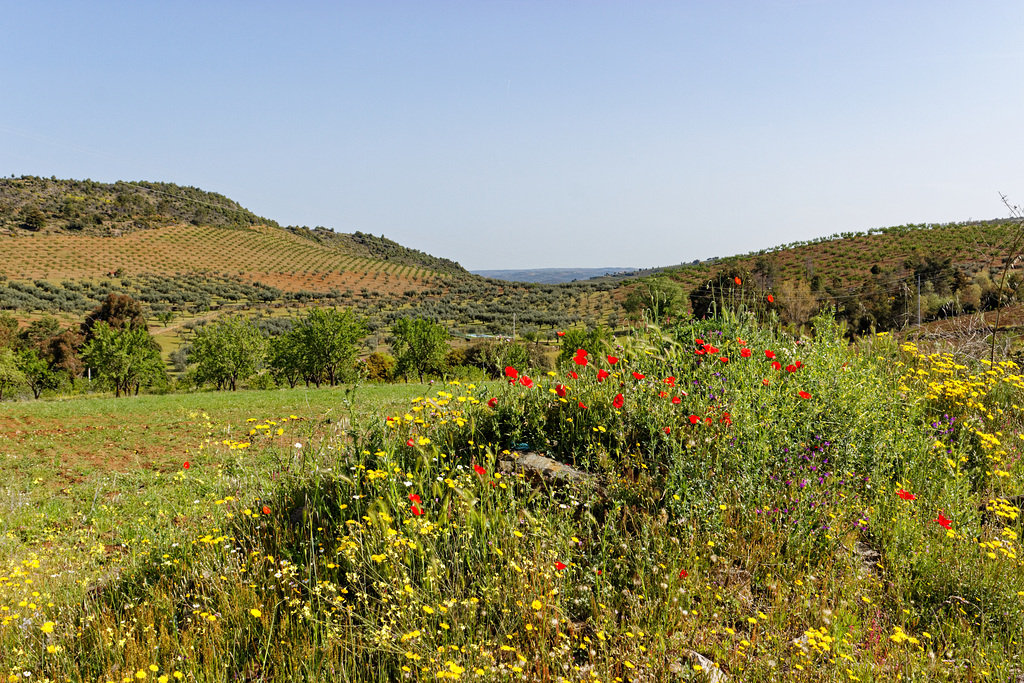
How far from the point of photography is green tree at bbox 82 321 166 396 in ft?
95.6

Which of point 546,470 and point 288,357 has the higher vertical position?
point 546,470

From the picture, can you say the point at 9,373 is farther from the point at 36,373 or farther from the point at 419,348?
the point at 419,348

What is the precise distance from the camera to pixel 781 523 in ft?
10.4

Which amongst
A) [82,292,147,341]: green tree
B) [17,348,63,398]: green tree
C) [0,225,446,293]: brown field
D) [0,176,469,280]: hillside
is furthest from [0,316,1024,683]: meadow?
[0,176,469,280]: hillside

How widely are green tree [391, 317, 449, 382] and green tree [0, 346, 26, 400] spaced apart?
19753 mm

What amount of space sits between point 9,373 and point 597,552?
37.4 metres

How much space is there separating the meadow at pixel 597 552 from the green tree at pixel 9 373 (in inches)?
1284

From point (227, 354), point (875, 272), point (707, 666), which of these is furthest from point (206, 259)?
point (707, 666)

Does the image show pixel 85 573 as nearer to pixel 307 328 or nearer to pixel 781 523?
pixel 781 523

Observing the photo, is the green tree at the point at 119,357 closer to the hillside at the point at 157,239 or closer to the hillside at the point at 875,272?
the hillside at the point at 875,272

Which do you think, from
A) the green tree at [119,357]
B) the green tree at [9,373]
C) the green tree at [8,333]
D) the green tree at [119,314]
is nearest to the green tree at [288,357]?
the green tree at [119,357]

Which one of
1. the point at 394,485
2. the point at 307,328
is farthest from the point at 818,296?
the point at 394,485

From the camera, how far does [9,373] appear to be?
28969 millimetres

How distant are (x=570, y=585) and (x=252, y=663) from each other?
1.43 m
